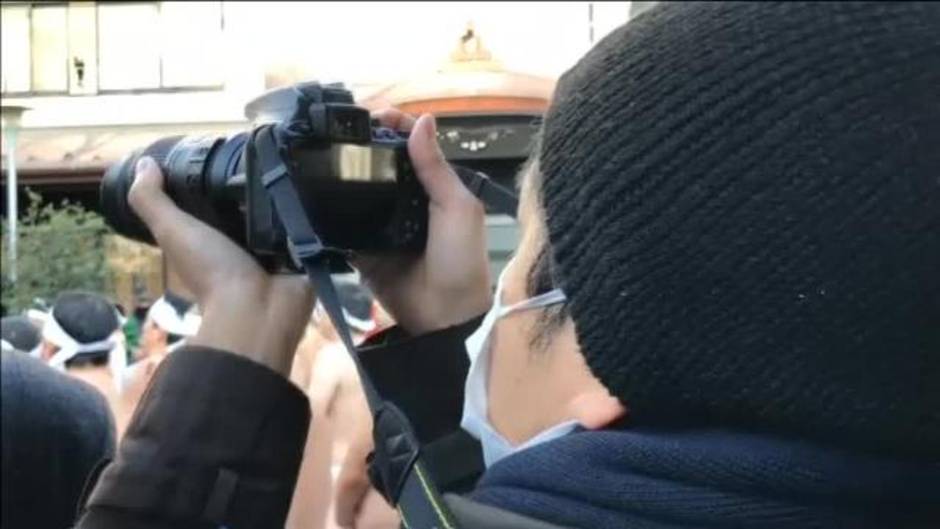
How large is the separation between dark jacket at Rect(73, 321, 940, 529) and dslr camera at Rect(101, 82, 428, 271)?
0.15m

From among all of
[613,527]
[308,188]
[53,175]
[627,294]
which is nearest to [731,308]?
[627,294]

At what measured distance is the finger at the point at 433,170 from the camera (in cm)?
154

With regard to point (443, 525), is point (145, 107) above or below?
below

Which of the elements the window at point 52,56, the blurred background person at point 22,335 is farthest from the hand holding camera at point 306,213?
the window at point 52,56

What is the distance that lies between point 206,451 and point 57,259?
1195 cm

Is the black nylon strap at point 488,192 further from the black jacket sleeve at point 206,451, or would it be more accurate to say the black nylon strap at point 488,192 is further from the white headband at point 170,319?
the white headband at point 170,319

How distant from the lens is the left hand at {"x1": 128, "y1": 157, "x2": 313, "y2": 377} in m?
1.41

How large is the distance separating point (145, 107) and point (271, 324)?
1625cm

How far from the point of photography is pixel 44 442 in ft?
4.35

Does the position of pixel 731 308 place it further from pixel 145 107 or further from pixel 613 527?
pixel 145 107

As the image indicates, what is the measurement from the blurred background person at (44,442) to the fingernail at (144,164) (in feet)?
0.77

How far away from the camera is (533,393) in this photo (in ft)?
4.00

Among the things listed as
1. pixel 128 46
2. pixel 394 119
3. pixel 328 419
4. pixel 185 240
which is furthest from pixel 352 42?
pixel 185 240

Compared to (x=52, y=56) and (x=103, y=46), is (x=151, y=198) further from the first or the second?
(x=52, y=56)
